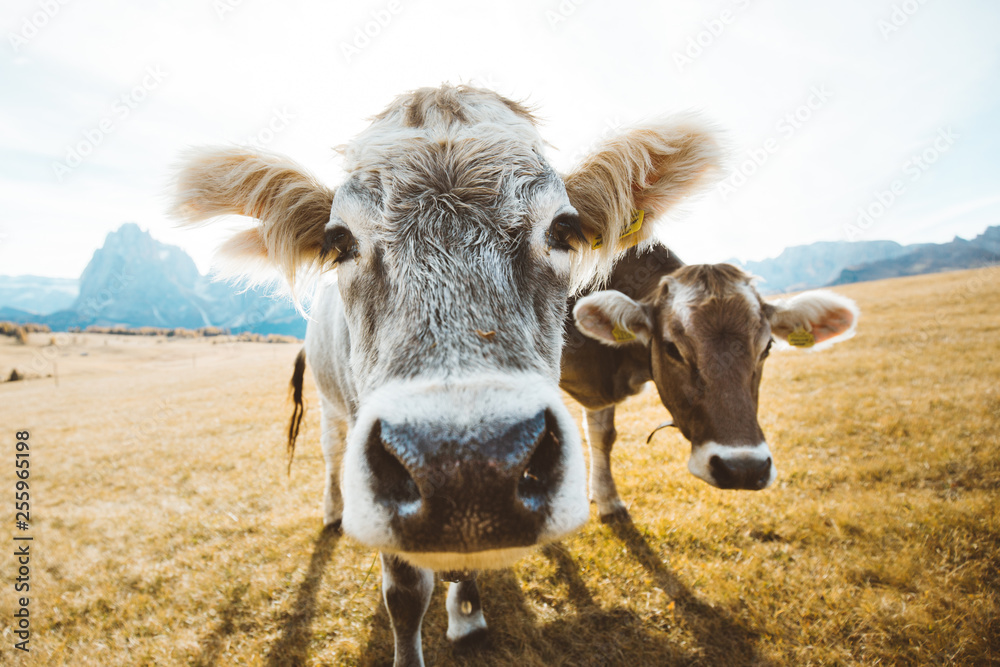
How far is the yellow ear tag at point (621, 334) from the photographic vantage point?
3410 mm

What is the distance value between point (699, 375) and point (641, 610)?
1.92 metres

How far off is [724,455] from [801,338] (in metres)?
1.46

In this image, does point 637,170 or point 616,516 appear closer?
point 637,170

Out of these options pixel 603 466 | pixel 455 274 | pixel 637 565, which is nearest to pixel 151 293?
pixel 603 466

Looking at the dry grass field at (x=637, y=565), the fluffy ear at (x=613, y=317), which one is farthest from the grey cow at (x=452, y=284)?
the dry grass field at (x=637, y=565)

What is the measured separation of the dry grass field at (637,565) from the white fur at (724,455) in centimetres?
122

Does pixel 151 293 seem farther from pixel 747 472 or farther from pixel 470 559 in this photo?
pixel 747 472

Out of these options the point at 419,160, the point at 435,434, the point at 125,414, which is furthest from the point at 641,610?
the point at 125,414

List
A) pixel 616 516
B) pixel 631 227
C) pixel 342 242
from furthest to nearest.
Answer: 1. pixel 616 516
2. pixel 631 227
3. pixel 342 242

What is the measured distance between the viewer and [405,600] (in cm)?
250

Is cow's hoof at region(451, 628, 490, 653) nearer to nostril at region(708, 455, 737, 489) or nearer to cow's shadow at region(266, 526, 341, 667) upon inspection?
cow's shadow at region(266, 526, 341, 667)

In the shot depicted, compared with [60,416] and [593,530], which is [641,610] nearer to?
[593,530]

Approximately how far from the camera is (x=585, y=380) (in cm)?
419

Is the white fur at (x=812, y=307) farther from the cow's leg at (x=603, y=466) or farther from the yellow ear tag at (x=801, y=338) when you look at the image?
the cow's leg at (x=603, y=466)
